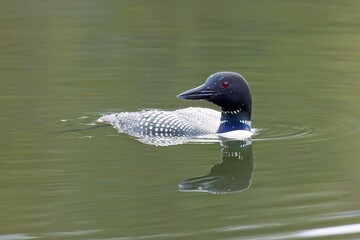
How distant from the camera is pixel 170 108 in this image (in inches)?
398

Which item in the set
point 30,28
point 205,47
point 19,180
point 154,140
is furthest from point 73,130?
point 30,28

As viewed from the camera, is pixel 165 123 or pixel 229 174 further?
pixel 165 123

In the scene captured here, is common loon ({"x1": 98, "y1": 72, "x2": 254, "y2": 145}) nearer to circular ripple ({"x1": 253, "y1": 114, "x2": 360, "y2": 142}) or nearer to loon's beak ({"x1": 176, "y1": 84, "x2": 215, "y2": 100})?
loon's beak ({"x1": 176, "y1": 84, "x2": 215, "y2": 100})

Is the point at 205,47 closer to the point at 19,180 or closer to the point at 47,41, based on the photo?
the point at 47,41

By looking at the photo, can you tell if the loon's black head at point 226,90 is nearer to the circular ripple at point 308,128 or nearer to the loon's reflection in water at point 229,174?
the circular ripple at point 308,128

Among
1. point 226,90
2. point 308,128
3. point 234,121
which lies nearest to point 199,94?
point 226,90

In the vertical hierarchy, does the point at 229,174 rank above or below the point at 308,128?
below

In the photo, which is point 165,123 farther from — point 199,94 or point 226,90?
point 226,90

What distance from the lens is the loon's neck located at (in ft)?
29.7

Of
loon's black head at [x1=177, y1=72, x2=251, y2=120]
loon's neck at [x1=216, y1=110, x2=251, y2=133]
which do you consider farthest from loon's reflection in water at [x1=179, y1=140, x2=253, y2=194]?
loon's black head at [x1=177, y1=72, x2=251, y2=120]

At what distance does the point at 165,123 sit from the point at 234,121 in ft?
1.90

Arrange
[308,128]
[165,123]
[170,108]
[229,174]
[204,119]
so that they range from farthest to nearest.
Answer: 1. [170,108]
2. [204,119]
3. [308,128]
4. [165,123]
5. [229,174]

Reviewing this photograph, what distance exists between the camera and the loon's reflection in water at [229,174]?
7.23 m

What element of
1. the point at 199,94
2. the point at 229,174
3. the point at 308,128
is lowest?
the point at 229,174
